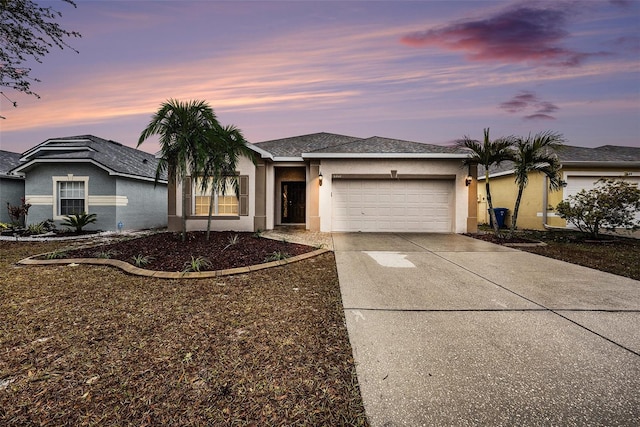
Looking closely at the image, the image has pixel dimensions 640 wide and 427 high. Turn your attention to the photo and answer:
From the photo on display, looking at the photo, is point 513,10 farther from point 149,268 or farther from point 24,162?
point 24,162

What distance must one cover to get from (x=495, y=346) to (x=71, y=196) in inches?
589

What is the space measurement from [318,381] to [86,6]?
35.2 ft

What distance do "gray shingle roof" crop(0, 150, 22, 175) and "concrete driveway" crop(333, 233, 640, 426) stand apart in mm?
16694

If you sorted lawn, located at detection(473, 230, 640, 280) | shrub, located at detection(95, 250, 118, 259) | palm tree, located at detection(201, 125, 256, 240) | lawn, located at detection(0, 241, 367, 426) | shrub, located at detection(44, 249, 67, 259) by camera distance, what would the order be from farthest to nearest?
palm tree, located at detection(201, 125, 256, 240) → shrub, located at detection(44, 249, 67, 259) → shrub, located at detection(95, 250, 118, 259) → lawn, located at detection(473, 230, 640, 280) → lawn, located at detection(0, 241, 367, 426)

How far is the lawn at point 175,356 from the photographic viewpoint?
5.78 feet

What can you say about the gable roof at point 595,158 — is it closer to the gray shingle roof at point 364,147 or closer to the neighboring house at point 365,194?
the neighboring house at point 365,194

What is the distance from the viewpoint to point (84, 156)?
10977mm

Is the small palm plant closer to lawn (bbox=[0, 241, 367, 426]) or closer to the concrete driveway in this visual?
lawn (bbox=[0, 241, 367, 426])

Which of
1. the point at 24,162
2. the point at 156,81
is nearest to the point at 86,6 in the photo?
the point at 156,81

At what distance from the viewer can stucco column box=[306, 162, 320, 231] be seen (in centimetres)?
1128

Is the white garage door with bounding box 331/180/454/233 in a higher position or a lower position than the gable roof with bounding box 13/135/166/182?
lower

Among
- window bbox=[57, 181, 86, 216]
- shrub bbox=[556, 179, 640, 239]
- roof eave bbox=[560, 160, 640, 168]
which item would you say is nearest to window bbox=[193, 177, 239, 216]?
window bbox=[57, 181, 86, 216]

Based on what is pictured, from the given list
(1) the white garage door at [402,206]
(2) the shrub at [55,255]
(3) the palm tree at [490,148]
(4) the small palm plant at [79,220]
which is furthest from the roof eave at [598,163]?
(4) the small palm plant at [79,220]

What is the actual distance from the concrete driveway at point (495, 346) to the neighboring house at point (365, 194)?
6.06 meters
